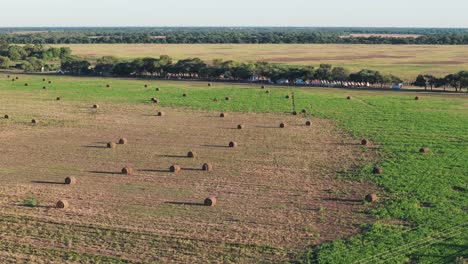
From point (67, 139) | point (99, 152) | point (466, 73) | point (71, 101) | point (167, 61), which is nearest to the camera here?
point (99, 152)

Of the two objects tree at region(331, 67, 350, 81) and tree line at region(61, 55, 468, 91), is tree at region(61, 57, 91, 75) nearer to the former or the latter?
tree line at region(61, 55, 468, 91)

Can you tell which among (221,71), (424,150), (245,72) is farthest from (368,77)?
(424,150)

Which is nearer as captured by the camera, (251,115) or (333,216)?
(333,216)

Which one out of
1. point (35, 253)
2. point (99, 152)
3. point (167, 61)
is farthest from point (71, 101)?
point (35, 253)

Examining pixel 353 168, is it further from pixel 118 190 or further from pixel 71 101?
pixel 71 101

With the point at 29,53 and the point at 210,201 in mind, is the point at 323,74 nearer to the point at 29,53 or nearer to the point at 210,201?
the point at 210,201

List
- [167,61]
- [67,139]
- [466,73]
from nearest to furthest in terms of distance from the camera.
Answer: [67,139] < [466,73] < [167,61]
